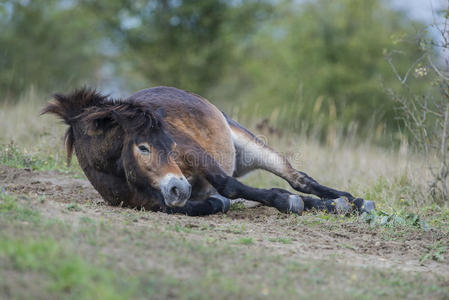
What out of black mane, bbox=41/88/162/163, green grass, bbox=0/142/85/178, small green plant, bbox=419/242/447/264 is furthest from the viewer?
green grass, bbox=0/142/85/178

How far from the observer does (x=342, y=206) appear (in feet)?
17.3

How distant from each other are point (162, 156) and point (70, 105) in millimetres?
1483

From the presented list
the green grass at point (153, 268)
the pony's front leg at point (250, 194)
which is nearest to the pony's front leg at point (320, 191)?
the pony's front leg at point (250, 194)

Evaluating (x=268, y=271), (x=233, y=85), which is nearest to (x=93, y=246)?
(x=268, y=271)

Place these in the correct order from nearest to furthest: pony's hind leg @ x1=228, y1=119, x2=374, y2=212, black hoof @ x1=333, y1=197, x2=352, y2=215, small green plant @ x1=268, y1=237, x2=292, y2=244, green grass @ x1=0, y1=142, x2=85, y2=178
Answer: small green plant @ x1=268, y1=237, x2=292, y2=244, black hoof @ x1=333, y1=197, x2=352, y2=215, pony's hind leg @ x1=228, y1=119, x2=374, y2=212, green grass @ x1=0, y1=142, x2=85, y2=178

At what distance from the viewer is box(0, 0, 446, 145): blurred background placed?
A: 16.5 metres

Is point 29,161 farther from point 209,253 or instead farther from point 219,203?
point 209,253

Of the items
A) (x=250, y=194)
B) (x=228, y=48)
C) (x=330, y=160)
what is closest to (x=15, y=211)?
(x=250, y=194)

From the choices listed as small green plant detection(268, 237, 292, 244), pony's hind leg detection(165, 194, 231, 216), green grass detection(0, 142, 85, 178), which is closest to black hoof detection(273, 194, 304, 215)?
pony's hind leg detection(165, 194, 231, 216)

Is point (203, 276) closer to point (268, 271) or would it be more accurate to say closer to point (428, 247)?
point (268, 271)

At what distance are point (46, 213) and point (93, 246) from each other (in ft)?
2.67

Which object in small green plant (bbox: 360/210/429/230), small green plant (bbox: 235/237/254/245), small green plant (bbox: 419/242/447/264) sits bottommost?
small green plant (bbox: 235/237/254/245)

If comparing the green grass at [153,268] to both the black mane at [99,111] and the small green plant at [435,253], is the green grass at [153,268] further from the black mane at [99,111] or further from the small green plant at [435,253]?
the black mane at [99,111]

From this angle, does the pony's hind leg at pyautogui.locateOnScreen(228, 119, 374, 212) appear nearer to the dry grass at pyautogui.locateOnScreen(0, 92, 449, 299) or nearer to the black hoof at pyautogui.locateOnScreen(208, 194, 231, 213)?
the dry grass at pyautogui.locateOnScreen(0, 92, 449, 299)
